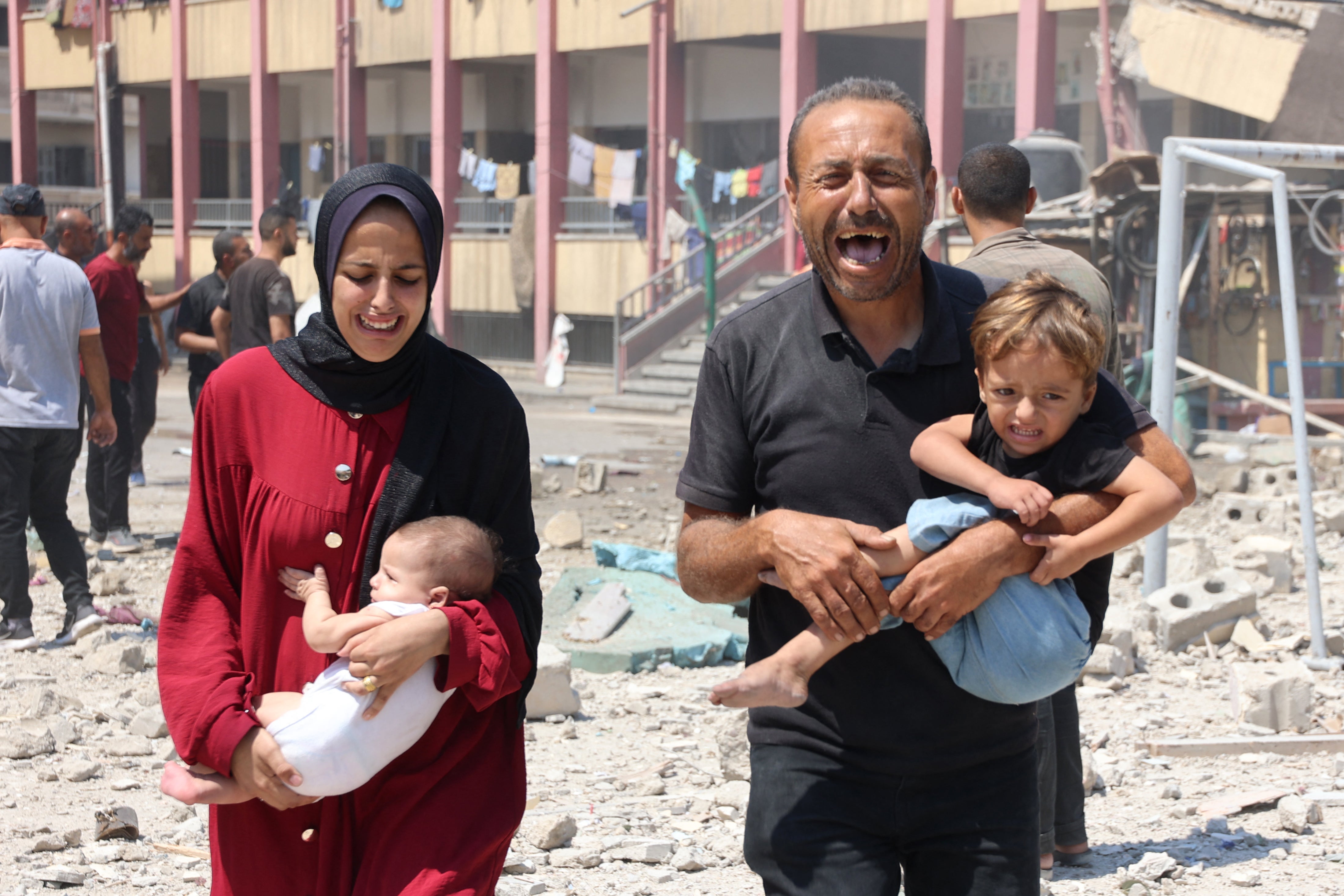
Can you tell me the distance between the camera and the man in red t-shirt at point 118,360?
9.06 metres

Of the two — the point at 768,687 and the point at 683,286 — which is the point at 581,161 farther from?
the point at 768,687

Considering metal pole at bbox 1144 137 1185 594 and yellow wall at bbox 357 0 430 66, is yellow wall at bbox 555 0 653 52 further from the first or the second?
metal pole at bbox 1144 137 1185 594

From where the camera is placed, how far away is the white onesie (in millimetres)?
2438

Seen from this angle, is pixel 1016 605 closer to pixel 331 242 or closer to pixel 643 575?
pixel 331 242

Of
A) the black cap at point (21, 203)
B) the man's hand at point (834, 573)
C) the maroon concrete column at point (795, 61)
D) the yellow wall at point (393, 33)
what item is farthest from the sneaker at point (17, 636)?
the yellow wall at point (393, 33)

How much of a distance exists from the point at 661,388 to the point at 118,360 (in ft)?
42.8

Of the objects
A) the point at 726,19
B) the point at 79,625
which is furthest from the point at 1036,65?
the point at 79,625

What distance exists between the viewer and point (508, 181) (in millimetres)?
27547

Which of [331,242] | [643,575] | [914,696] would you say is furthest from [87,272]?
[914,696]

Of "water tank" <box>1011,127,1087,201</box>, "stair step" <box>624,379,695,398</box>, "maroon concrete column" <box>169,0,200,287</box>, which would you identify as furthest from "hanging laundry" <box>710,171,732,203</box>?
"maroon concrete column" <box>169,0,200,287</box>

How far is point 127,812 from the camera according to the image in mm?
4746

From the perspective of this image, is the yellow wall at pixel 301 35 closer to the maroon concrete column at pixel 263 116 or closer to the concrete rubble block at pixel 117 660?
the maroon concrete column at pixel 263 116

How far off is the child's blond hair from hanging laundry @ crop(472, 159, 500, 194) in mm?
25743

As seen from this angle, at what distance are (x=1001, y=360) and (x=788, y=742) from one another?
778 millimetres
